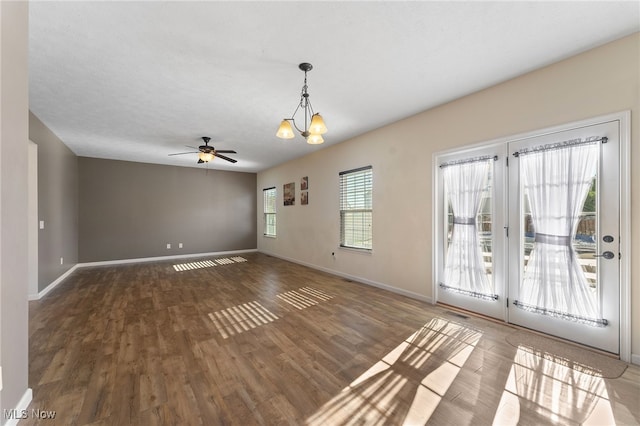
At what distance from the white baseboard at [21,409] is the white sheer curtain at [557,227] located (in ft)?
13.9

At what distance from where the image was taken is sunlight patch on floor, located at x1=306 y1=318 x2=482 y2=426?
1622 millimetres

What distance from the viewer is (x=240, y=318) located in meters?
3.20

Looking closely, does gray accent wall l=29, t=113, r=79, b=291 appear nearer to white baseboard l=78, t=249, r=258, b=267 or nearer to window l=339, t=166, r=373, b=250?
white baseboard l=78, t=249, r=258, b=267

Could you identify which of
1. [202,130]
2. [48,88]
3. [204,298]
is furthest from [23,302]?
[202,130]

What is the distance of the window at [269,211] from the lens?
321 inches

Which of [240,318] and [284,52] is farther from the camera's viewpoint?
[240,318]

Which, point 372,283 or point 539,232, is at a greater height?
point 539,232

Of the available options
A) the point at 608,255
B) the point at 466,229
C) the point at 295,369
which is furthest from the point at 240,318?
the point at 608,255

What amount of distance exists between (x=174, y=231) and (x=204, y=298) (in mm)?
4534

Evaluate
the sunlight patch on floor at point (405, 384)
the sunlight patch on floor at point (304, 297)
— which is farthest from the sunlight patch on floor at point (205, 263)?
the sunlight patch on floor at point (405, 384)

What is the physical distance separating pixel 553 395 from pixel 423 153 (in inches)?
115

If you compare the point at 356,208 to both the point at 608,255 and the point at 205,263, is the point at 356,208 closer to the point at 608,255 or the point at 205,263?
the point at 608,255

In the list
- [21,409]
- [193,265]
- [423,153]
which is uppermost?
[423,153]

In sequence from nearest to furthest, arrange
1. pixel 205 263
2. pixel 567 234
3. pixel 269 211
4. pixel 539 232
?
pixel 567 234, pixel 539 232, pixel 205 263, pixel 269 211
